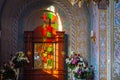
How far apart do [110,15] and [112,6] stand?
0.63ft

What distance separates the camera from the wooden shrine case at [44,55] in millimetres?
9539

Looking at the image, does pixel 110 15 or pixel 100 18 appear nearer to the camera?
pixel 110 15

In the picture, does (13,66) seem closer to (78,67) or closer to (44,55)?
(44,55)

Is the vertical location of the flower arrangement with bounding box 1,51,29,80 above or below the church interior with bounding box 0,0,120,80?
below

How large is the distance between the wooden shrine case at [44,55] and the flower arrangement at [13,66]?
0.63 meters

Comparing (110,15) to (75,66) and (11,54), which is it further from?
(11,54)

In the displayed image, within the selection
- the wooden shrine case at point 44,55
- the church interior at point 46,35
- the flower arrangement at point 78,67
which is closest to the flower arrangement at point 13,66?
the church interior at point 46,35

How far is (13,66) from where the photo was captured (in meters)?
8.55

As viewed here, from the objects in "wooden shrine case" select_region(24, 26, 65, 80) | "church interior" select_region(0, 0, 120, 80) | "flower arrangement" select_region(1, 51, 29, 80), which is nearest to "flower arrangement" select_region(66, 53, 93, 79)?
"church interior" select_region(0, 0, 120, 80)

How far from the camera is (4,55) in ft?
31.0

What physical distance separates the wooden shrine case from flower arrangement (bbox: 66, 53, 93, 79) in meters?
0.67

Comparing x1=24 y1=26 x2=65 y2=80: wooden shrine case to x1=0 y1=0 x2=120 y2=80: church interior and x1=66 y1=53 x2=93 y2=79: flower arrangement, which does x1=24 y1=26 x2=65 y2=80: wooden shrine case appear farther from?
x1=66 y1=53 x2=93 y2=79: flower arrangement

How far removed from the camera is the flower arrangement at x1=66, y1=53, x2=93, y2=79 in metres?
8.49

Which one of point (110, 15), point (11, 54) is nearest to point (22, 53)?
point (11, 54)
